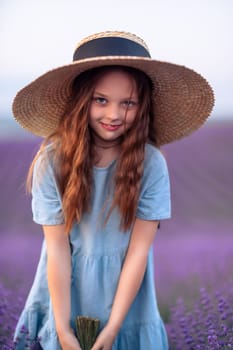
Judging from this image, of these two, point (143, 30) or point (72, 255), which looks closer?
point (72, 255)

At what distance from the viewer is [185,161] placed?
2.61 meters

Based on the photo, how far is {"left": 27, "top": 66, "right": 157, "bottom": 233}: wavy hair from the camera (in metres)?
1.73

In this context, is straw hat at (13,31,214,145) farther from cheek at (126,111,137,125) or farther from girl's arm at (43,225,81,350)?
girl's arm at (43,225,81,350)

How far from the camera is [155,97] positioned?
186 centimetres

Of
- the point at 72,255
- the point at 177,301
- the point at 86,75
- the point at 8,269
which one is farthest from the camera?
the point at 8,269

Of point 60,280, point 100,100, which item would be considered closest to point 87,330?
point 60,280

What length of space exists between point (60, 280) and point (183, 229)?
891 mm

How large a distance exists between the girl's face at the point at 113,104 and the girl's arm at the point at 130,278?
290mm

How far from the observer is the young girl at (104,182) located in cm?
171

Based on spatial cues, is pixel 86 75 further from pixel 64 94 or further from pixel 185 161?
pixel 185 161

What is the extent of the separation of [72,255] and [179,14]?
119cm

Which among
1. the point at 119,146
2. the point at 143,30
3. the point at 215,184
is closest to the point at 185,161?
the point at 215,184

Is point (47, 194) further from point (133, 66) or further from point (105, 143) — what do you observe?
point (133, 66)

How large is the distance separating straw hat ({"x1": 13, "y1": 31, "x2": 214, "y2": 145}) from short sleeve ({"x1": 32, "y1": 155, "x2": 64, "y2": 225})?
0.18 metres
